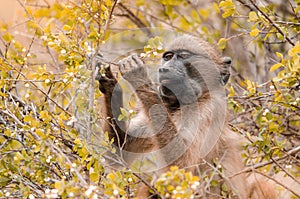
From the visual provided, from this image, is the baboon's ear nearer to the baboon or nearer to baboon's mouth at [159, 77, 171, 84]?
the baboon

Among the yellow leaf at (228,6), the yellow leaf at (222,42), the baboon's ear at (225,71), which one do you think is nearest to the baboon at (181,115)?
the baboon's ear at (225,71)

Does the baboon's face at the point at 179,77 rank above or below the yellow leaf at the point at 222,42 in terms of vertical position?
below

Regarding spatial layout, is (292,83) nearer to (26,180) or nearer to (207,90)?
(207,90)

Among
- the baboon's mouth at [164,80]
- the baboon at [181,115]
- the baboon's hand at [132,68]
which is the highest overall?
the baboon's hand at [132,68]

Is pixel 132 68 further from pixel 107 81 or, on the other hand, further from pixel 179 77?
pixel 179 77

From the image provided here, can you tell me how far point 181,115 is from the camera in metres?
6.24

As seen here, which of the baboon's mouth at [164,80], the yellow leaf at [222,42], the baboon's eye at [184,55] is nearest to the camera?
the yellow leaf at [222,42]

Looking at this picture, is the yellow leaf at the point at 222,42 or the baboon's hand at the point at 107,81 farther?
the yellow leaf at the point at 222,42

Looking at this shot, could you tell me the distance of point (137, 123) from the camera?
6402 millimetres

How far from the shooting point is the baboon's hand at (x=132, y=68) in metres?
5.76

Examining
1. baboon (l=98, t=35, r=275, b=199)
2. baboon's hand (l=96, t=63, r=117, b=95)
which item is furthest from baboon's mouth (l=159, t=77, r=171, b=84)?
baboon's hand (l=96, t=63, r=117, b=95)

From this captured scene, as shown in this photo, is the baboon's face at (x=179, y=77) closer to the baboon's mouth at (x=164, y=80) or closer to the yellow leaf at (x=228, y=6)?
the baboon's mouth at (x=164, y=80)

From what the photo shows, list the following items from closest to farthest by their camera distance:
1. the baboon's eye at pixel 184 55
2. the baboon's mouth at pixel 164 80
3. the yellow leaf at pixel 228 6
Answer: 1. the yellow leaf at pixel 228 6
2. the baboon's mouth at pixel 164 80
3. the baboon's eye at pixel 184 55

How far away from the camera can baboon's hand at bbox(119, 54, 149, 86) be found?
5.76 meters
